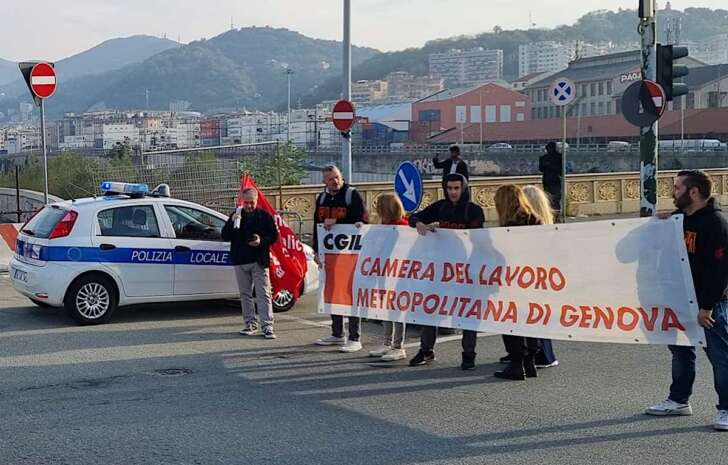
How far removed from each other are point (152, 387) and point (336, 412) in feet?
6.01

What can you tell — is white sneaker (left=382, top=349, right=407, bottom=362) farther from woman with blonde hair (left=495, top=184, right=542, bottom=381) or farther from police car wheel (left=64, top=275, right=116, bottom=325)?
police car wheel (left=64, top=275, right=116, bottom=325)

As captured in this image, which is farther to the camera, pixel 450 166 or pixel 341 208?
pixel 450 166

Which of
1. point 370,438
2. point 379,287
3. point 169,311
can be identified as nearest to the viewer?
point 370,438

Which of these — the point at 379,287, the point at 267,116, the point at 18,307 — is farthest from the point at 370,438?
the point at 267,116

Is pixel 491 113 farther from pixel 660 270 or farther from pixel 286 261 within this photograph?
pixel 660 270

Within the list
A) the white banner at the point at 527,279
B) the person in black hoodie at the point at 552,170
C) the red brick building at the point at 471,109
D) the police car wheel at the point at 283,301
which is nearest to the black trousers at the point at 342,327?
the white banner at the point at 527,279

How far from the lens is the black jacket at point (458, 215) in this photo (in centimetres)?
941

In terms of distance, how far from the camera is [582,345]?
10.3 meters

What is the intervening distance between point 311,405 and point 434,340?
2099 millimetres

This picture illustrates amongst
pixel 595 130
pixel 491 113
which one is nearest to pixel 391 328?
pixel 595 130

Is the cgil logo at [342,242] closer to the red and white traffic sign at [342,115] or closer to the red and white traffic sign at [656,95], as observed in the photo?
the red and white traffic sign at [656,95]

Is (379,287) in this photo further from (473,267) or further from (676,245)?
(676,245)

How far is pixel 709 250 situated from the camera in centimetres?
696

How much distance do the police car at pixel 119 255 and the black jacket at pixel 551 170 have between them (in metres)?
9.95
